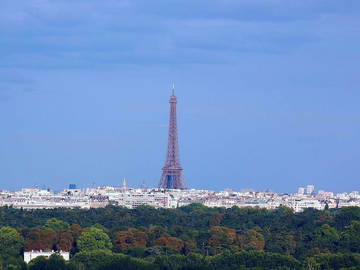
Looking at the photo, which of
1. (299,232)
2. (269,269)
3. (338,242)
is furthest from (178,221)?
(269,269)

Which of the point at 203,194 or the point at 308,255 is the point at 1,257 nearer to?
the point at 308,255

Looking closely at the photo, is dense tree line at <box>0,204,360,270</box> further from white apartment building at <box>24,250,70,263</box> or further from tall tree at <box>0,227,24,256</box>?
white apartment building at <box>24,250,70,263</box>

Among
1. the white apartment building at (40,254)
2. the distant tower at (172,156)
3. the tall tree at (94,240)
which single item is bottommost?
the white apartment building at (40,254)

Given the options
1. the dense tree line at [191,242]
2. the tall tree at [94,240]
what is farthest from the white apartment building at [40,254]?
the tall tree at [94,240]

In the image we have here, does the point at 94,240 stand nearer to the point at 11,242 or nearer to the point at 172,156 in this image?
the point at 11,242

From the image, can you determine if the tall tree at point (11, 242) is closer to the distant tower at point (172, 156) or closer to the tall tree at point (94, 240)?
the tall tree at point (94, 240)

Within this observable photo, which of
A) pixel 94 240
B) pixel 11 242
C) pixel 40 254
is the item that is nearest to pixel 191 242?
pixel 94 240

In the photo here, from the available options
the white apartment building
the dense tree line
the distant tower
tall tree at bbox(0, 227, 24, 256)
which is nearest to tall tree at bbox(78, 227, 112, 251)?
the dense tree line

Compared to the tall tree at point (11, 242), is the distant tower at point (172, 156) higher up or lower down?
higher up

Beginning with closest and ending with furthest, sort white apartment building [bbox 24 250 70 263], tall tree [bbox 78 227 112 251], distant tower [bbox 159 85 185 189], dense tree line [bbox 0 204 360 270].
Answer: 1. dense tree line [bbox 0 204 360 270]
2. white apartment building [bbox 24 250 70 263]
3. tall tree [bbox 78 227 112 251]
4. distant tower [bbox 159 85 185 189]
